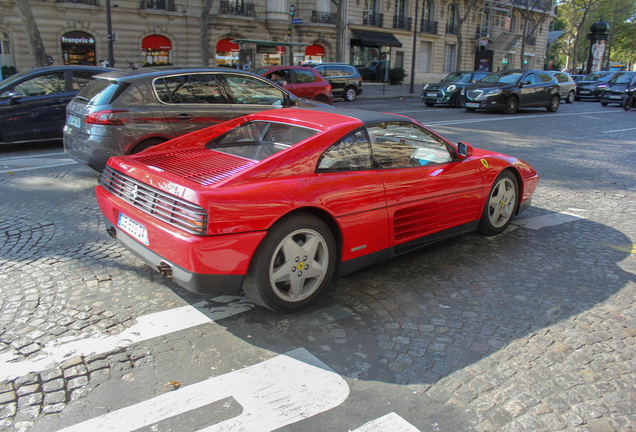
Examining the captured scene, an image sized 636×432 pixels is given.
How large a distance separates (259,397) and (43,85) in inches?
342

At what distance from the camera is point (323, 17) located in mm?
38219

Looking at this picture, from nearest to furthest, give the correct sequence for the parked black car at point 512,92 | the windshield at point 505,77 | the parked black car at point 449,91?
1. the parked black car at point 512,92
2. the windshield at point 505,77
3. the parked black car at point 449,91

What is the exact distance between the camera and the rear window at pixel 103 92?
6332 millimetres

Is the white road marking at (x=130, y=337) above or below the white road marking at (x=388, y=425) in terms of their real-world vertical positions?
above

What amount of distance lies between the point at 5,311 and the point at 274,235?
1.91 metres

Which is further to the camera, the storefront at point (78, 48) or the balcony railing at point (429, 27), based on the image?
the balcony railing at point (429, 27)

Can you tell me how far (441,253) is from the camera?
15.4 feet

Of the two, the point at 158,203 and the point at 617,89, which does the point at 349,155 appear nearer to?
the point at 158,203

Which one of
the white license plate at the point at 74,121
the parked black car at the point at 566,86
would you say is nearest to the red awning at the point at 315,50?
the parked black car at the point at 566,86

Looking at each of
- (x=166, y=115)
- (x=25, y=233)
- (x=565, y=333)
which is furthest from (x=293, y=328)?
(x=166, y=115)

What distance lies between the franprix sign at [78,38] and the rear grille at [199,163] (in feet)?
95.8

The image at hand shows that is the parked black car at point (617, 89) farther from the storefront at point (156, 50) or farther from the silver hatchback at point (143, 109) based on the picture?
the storefront at point (156, 50)

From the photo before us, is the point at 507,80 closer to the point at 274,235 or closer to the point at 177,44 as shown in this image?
the point at 274,235

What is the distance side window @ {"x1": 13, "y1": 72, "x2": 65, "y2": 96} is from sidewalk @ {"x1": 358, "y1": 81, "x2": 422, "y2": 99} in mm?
20272
